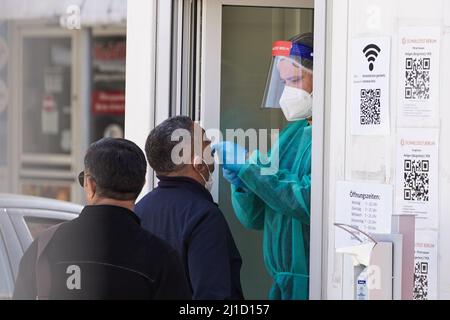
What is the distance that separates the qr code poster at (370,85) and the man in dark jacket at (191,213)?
59cm

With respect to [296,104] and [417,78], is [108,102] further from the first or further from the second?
[417,78]

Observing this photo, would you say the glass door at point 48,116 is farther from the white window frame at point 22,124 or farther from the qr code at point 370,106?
the qr code at point 370,106

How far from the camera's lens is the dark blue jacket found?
2969 millimetres

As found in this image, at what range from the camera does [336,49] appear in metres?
3.36

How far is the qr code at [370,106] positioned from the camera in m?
3.23

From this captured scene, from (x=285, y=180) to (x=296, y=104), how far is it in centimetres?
35

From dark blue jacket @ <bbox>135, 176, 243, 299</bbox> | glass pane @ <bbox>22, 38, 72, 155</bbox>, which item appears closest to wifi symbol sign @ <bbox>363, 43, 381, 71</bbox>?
dark blue jacket @ <bbox>135, 176, 243, 299</bbox>

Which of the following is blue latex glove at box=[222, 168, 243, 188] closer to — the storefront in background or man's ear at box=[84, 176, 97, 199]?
man's ear at box=[84, 176, 97, 199]

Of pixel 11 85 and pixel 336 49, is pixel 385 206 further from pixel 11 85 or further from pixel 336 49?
pixel 11 85

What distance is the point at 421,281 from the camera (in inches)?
123

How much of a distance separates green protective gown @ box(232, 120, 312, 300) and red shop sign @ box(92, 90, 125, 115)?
4.19 metres

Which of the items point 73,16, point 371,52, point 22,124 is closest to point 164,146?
point 371,52
